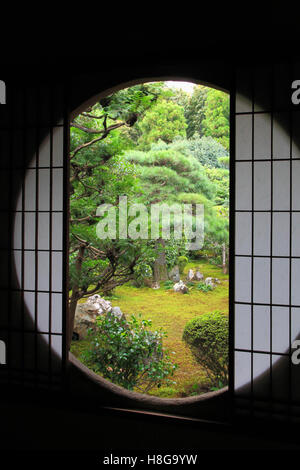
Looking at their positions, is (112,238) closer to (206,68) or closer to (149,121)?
(206,68)

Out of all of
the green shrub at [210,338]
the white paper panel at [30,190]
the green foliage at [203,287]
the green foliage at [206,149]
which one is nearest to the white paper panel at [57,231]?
the white paper panel at [30,190]

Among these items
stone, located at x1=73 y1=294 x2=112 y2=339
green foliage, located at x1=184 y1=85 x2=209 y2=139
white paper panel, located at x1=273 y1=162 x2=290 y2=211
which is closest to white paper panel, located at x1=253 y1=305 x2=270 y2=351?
white paper panel, located at x1=273 y1=162 x2=290 y2=211

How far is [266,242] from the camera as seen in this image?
240cm

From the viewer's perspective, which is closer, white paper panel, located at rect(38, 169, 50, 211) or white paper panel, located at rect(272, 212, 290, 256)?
white paper panel, located at rect(272, 212, 290, 256)

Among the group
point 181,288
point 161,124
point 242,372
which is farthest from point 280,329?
point 161,124

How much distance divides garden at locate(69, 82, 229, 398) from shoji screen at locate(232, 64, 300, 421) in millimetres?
2819

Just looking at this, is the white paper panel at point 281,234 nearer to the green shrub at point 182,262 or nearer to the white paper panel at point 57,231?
the white paper panel at point 57,231

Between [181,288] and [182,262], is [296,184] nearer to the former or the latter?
[181,288]

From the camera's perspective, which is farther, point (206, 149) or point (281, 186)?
point (206, 149)

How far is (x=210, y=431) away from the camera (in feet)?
7.79

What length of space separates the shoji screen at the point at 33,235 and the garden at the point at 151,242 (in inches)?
89.1

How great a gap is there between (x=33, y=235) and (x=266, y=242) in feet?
5.38

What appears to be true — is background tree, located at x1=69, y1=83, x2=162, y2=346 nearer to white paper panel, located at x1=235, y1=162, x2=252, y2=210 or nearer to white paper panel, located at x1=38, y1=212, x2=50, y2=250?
white paper panel, located at x1=38, y1=212, x2=50, y2=250

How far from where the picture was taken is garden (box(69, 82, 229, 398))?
18.0 feet
